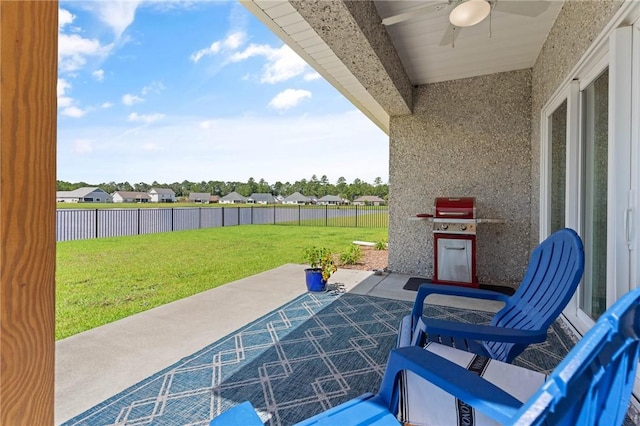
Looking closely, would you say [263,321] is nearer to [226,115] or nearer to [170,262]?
[170,262]

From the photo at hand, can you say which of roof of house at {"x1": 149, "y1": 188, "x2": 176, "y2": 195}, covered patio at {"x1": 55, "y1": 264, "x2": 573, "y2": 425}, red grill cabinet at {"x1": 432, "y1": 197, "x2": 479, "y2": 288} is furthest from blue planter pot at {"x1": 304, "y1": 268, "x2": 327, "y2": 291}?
roof of house at {"x1": 149, "y1": 188, "x2": 176, "y2": 195}

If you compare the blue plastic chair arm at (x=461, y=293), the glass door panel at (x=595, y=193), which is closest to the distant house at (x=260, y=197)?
the glass door panel at (x=595, y=193)

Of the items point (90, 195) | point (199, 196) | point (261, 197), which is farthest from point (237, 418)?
point (261, 197)

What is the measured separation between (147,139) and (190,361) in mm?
18467

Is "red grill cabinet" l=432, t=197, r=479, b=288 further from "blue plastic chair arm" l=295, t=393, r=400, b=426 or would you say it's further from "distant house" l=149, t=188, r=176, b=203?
"distant house" l=149, t=188, r=176, b=203

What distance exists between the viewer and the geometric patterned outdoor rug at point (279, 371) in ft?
6.20

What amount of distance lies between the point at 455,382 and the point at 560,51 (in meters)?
3.77

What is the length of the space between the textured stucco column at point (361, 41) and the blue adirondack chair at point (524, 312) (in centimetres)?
224

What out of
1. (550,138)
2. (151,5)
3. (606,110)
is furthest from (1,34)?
(151,5)

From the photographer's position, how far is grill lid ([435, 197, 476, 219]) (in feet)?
14.8

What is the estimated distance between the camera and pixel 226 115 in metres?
14.9

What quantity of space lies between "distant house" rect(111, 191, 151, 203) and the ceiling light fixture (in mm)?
18501

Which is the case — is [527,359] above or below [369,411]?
below

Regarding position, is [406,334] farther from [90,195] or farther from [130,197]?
[130,197]
